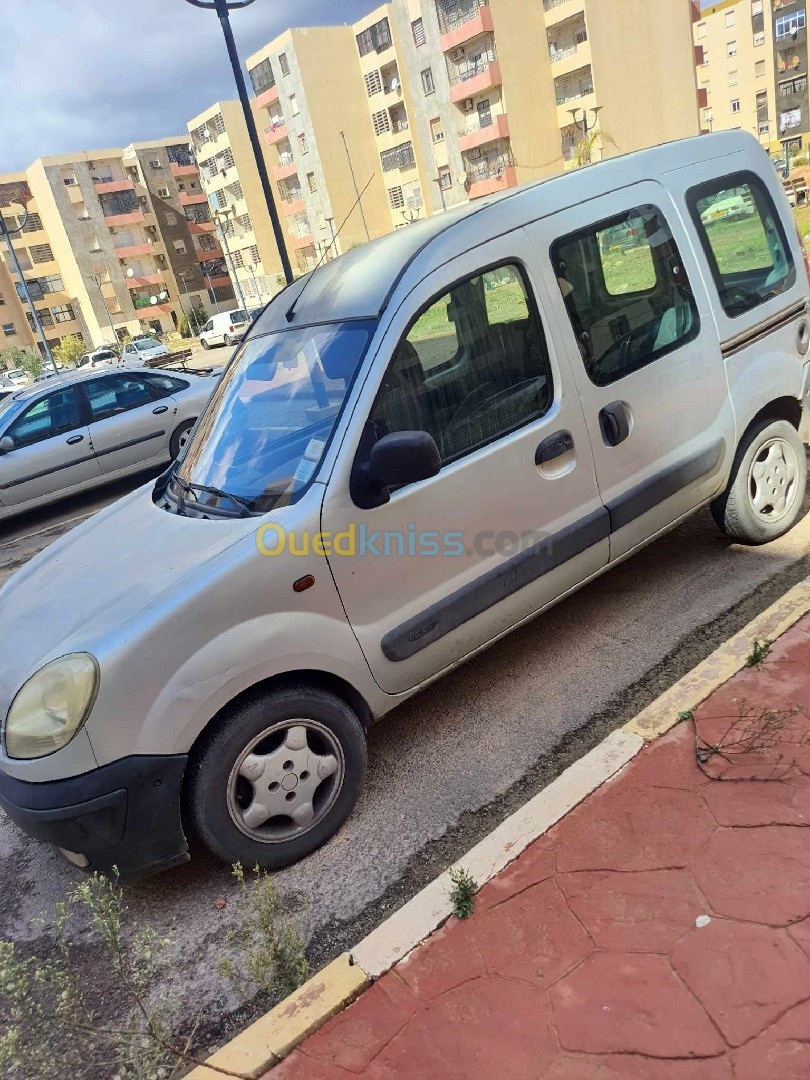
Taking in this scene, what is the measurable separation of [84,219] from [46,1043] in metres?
72.1

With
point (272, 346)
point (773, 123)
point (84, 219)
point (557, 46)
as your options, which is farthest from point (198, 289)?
point (272, 346)

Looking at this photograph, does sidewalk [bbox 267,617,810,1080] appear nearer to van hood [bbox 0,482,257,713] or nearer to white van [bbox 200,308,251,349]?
van hood [bbox 0,482,257,713]

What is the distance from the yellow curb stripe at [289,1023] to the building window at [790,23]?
84581 millimetres

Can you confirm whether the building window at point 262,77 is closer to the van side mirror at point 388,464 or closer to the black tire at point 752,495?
the black tire at point 752,495

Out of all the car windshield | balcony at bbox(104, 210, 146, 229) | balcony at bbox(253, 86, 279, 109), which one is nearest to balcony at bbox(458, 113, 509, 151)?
balcony at bbox(253, 86, 279, 109)

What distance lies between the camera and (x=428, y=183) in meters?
48.9

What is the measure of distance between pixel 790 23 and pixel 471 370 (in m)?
83.3

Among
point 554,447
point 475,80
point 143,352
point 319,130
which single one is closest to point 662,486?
point 554,447

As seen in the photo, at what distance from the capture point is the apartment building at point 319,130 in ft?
168

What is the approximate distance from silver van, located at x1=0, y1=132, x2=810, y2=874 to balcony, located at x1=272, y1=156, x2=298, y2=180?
2279 inches

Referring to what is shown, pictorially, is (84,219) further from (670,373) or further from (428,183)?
(670,373)

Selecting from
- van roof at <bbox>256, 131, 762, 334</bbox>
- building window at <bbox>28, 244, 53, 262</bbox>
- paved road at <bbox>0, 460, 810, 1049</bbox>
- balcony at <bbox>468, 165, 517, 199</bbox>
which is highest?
building window at <bbox>28, 244, 53, 262</bbox>

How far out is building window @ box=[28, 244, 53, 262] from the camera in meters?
65.5

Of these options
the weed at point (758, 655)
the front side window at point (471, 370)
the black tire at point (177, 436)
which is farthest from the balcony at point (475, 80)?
the weed at point (758, 655)
